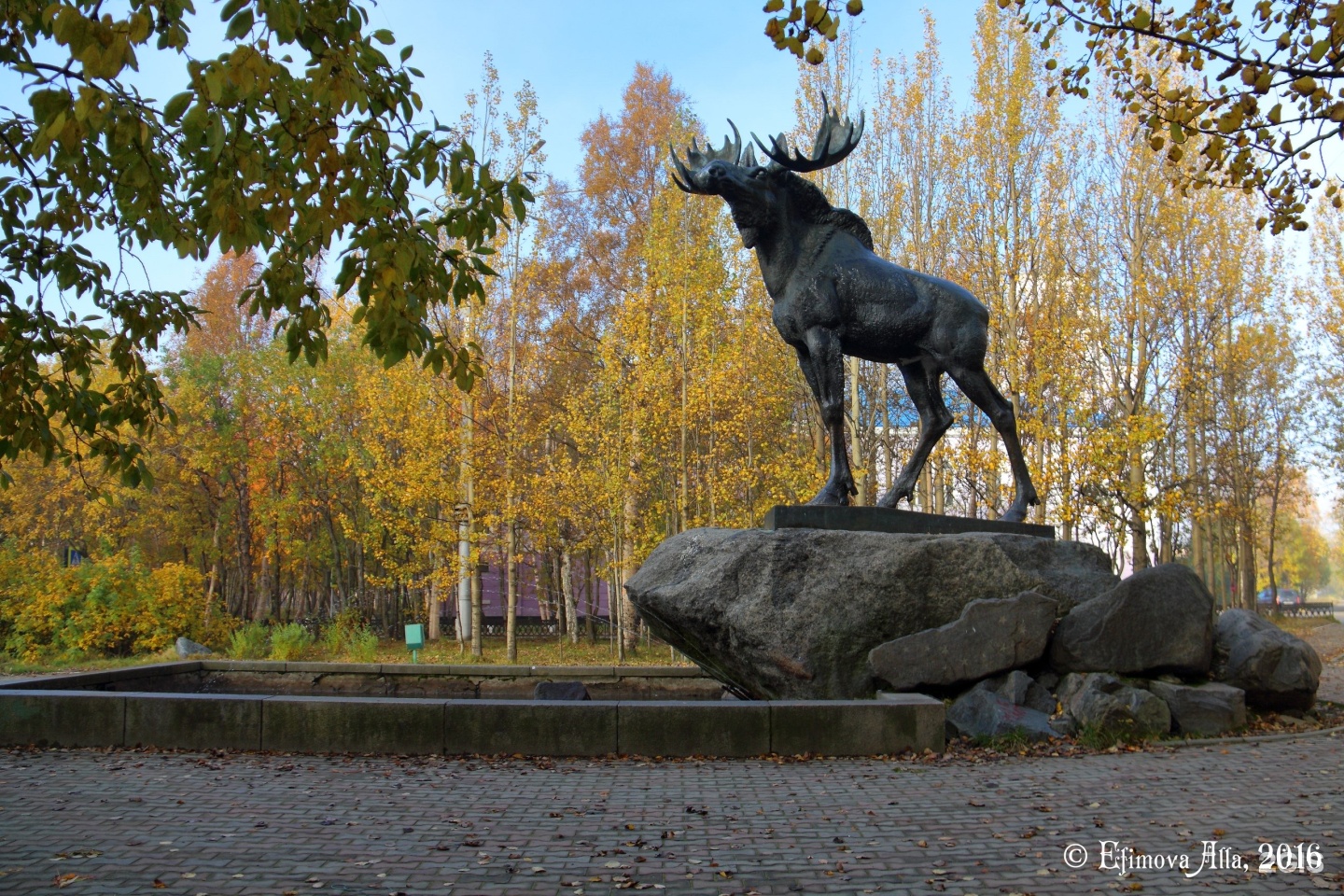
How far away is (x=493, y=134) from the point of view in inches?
896

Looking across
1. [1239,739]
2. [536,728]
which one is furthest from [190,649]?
[1239,739]

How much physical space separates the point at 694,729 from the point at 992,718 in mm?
2367

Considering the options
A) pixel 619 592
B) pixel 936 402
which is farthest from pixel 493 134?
pixel 936 402

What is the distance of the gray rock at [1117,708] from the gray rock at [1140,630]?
0.27 metres

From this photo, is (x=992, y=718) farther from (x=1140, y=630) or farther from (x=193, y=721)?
(x=193, y=721)

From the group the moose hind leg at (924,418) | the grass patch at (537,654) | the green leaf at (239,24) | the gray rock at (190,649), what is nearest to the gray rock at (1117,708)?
the moose hind leg at (924,418)

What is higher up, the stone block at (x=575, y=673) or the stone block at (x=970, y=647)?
the stone block at (x=970, y=647)

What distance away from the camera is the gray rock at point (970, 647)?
26.0ft

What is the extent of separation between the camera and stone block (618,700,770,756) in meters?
6.83

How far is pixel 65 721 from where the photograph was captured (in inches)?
284

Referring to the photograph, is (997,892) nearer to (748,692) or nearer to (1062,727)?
(1062,727)

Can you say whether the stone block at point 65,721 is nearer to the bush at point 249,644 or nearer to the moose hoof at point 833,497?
the moose hoof at point 833,497

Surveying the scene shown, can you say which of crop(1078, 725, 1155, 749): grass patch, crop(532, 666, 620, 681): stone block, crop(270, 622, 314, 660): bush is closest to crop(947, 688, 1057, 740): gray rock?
crop(1078, 725, 1155, 749): grass patch

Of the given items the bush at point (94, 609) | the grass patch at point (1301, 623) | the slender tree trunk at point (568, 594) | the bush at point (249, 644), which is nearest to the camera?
the bush at point (249, 644)
